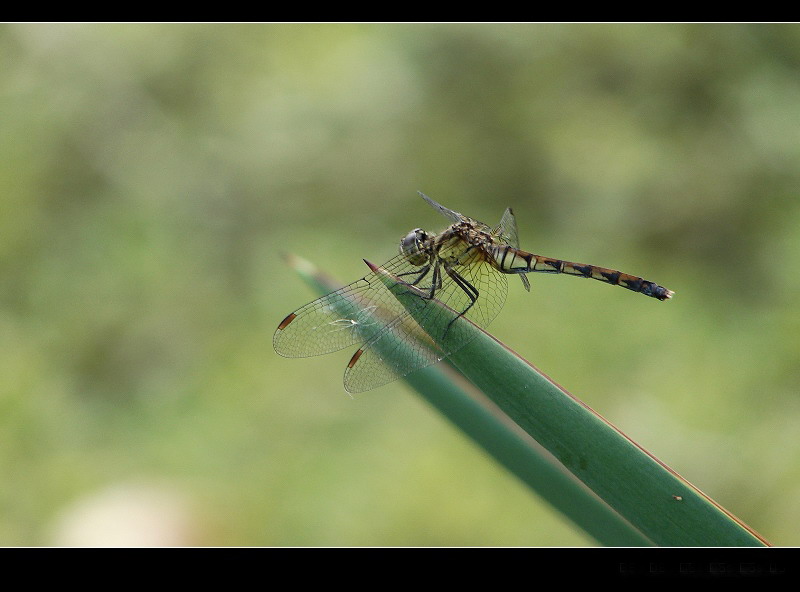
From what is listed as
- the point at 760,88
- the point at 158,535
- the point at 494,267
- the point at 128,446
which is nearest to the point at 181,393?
the point at 128,446

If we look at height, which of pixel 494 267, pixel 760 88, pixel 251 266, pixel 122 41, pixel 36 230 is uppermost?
pixel 122 41

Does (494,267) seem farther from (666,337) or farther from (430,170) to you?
(430,170)

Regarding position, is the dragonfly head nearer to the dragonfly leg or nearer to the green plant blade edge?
the dragonfly leg

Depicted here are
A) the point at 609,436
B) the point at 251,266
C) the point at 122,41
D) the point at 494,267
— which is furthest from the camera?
the point at 122,41

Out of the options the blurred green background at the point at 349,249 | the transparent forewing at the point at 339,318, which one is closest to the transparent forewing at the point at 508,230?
the transparent forewing at the point at 339,318

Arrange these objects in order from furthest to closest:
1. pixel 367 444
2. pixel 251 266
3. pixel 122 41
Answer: pixel 122 41, pixel 251 266, pixel 367 444

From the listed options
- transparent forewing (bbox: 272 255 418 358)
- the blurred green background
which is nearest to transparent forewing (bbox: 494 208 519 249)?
transparent forewing (bbox: 272 255 418 358)
